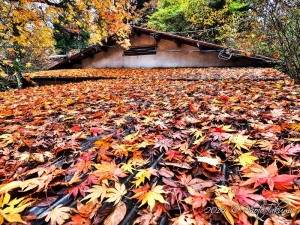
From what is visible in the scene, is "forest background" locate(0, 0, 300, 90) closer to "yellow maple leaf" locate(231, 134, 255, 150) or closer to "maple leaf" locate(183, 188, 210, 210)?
"yellow maple leaf" locate(231, 134, 255, 150)

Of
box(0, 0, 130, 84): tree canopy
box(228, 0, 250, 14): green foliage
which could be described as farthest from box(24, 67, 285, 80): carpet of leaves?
box(228, 0, 250, 14): green foliage

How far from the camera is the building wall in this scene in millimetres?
8626

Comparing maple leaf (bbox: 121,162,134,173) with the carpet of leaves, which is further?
the carpet of leaves

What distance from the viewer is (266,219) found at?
697 millimetres

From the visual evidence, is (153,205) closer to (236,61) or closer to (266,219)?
(266,219)

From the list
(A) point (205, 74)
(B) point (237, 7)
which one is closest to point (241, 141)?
(A) point (205, 74)

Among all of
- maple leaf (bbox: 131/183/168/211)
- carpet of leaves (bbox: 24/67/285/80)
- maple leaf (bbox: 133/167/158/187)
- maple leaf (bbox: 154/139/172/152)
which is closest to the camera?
maple leaf (bbox: 131/183/168/211)

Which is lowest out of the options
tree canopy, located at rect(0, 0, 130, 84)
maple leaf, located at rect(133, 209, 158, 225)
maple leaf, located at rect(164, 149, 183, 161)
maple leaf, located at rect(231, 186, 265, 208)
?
maple leaf, located at rect(133, 209, 158, 225)

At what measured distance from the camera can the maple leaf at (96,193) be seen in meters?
0.86

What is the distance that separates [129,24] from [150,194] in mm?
10344

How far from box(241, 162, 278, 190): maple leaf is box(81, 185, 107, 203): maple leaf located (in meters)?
0.71

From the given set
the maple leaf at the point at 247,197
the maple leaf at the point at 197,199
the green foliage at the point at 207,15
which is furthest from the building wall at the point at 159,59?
the maple leaf at the point at 197,199

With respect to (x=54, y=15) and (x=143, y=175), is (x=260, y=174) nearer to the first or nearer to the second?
(x=143, y=175)

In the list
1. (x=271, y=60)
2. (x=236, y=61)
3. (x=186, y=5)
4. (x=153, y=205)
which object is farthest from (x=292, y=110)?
(x=186, y=5)
